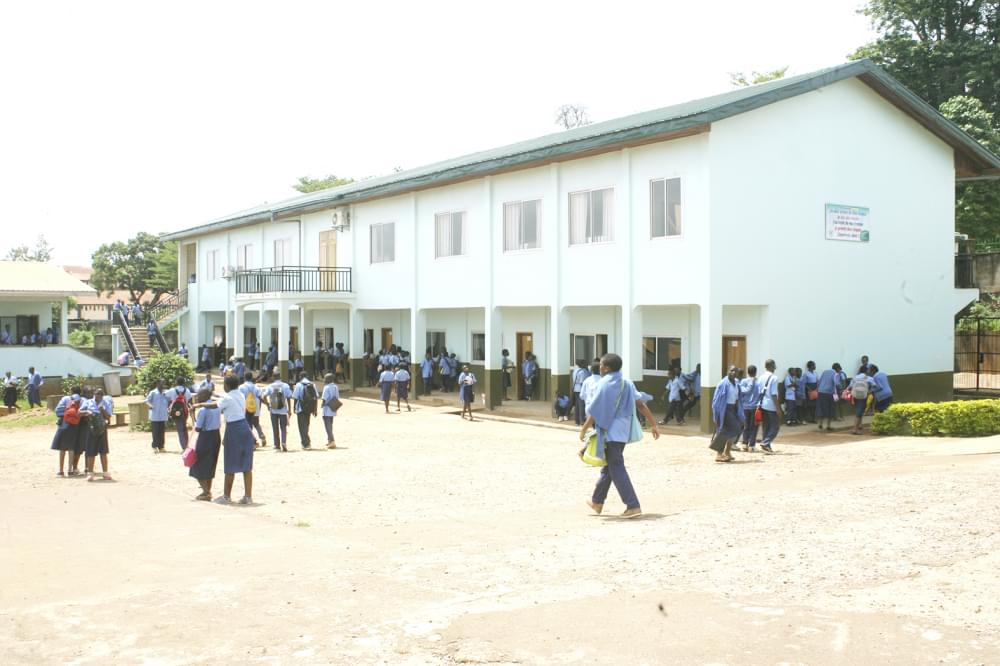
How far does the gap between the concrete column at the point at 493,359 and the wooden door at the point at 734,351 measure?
21.2 ft

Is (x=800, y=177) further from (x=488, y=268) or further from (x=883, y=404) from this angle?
(x=488, y=268)

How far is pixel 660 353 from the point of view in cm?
2334

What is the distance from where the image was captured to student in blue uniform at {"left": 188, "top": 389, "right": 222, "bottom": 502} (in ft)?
39.5

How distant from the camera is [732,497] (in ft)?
37.0

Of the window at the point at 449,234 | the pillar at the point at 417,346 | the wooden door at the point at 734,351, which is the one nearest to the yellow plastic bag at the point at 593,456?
the wooden door at the point at 734,351

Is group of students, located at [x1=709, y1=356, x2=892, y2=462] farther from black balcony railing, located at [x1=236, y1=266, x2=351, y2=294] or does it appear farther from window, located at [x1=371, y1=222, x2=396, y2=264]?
black balcony railing, located at [x1=236, y1=266, x2=351, y2=294]

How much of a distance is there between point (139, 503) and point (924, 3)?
3426cm

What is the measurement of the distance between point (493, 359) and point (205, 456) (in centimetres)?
1420

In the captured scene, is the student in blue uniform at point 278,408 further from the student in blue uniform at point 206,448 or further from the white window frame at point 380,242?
the white window frame at point 380,242

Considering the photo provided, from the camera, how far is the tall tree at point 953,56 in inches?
1287

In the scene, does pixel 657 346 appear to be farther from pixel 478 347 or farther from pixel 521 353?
pixel 478 347

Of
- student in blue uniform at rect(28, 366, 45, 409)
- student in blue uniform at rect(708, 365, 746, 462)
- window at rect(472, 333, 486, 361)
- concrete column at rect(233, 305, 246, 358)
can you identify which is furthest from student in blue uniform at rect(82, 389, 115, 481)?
concrete column at rect(233, 305, 246, 358)

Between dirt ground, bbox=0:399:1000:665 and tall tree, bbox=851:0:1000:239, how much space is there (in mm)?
21602

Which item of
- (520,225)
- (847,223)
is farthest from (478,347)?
(847,223)
